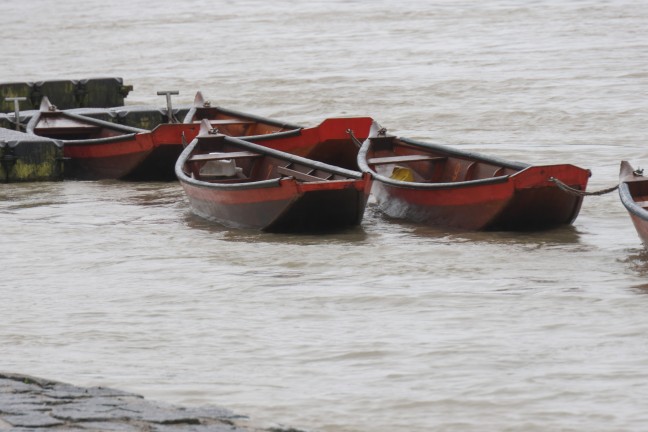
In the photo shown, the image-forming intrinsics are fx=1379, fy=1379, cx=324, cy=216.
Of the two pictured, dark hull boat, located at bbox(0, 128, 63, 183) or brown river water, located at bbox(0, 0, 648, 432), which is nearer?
brown river water, located at bbox(0, 0, 648, 432)

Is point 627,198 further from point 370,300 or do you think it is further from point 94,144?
point 94,144

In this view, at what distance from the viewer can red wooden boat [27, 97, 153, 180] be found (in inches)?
741

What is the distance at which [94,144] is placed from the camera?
1925 centimetres

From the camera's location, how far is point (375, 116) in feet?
80.7

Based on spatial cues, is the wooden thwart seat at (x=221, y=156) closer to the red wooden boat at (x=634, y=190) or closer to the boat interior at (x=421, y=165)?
the boat interior at (x=421, y=165)

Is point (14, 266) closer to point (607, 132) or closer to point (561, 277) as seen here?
point (561, 277)

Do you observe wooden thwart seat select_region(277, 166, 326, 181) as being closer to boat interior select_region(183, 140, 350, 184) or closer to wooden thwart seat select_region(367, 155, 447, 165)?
boat interior select_region(183, 140, 350, 184)

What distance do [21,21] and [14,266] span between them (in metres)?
42.2

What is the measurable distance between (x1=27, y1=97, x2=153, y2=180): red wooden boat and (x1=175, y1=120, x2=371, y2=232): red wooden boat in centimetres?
225

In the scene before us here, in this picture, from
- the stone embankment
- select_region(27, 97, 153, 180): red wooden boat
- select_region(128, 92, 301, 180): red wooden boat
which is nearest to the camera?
the stone embankment

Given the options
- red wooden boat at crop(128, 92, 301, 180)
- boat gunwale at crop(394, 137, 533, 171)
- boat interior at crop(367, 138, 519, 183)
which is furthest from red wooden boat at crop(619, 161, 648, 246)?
red wooden boat at crop(128, 92, 301, 180)

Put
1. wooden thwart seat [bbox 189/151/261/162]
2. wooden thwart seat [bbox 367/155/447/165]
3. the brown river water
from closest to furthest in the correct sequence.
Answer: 1. the brown river water
2. wooden thwart seat [bbox 367/155/447/165]
3. wooden thwart seat [bbox 189/151/261/162]

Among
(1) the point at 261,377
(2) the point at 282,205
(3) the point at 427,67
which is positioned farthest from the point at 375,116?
(1) the point at 261,377

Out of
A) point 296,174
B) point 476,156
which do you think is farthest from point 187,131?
point 476,156
